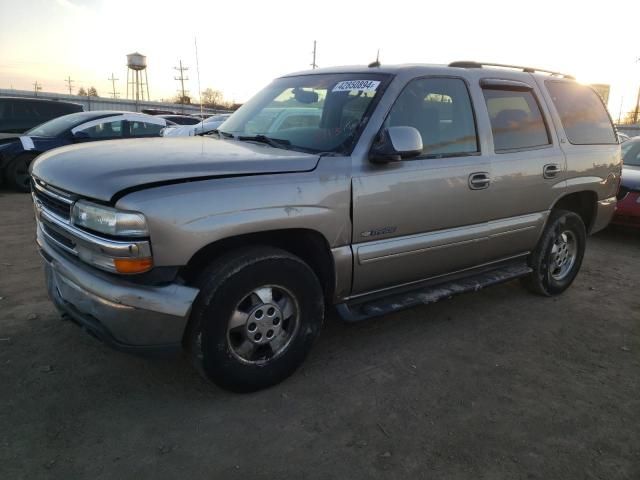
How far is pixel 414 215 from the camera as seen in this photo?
3.36 metres

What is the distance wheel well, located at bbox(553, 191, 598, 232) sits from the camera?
4.79 m

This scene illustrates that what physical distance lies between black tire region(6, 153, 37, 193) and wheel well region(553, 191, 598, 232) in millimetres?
8997

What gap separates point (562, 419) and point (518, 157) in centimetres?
203

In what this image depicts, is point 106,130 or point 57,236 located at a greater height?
point 106,130

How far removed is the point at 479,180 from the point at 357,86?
44.3 inches

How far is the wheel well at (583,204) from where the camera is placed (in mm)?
4793

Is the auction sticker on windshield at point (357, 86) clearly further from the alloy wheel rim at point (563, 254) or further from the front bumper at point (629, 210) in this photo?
the front bumper at point (629, 210)

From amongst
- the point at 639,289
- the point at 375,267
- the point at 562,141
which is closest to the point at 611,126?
the point at 562,141

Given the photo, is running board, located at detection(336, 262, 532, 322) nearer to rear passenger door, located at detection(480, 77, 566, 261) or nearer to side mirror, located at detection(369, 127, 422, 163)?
rear passenger door, located at detection(480, 77, 566, 261)

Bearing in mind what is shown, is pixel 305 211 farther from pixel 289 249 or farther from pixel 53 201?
pixel 53 201

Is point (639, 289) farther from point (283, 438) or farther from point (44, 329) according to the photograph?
point (44, 329)

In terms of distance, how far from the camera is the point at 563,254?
16.0 feet

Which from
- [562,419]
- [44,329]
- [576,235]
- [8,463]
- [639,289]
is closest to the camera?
[8,463]

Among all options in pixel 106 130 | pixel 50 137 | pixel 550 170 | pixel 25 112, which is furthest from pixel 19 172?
A: pixel 550 170
